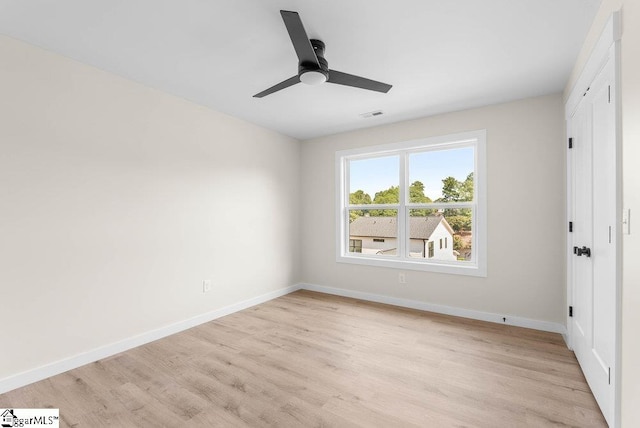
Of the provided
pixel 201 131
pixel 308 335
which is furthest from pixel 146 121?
pixel 308 335

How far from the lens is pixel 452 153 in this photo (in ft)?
12.5

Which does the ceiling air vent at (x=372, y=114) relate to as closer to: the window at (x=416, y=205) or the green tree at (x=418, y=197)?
the window at (x=416, y=205)

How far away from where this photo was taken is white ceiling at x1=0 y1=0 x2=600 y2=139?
1829mm

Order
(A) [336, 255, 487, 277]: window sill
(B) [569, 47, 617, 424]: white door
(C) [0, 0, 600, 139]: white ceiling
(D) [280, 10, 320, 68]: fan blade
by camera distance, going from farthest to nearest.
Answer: (A) [336, 255, 487, 277]: window sill
(C) [0, 0, 600, 139]: white ceiling
(B) [569, 47, 617, 424]: white door
(D) [280, 10, 320, 68]: fan blade

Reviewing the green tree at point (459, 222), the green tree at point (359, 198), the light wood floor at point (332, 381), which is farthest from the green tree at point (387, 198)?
the light wood floor at point (332, 381)

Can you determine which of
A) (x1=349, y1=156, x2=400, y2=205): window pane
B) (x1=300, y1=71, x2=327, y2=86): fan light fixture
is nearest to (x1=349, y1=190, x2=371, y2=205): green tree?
(x1=349, y1=156, x2=400, y2=205): window pane

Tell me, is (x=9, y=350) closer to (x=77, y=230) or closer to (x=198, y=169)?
(x=77, y=230)

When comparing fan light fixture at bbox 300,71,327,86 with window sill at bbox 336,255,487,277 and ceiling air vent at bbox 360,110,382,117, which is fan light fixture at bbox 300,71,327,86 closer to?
ceiling air vent at bbox 360,110,382,117

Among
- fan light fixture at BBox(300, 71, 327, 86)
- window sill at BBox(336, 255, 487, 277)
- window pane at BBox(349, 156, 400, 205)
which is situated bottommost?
window sill at BBox(336, 255, 487, 277)

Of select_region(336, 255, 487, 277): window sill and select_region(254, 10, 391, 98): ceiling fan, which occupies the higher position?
select_region(254, 10, 391, 98): ceiling fan

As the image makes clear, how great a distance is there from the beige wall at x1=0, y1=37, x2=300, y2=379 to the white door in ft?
11.4

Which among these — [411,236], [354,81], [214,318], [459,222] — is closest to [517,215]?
[459,222]

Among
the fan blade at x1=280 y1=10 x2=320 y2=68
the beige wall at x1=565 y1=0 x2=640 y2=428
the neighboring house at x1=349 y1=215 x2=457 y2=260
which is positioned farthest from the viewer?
the neighboring house at x1=349 y1=215 x2=457 y2=260

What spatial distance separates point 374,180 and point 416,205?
0.74 m
